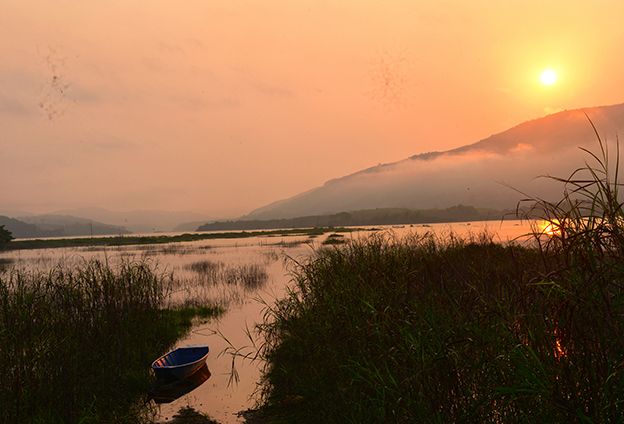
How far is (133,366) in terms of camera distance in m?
12.6

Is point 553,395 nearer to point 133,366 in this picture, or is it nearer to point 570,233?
point 570,233

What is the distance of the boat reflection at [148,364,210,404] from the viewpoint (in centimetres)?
1105

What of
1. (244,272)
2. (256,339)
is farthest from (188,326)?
(244,272)

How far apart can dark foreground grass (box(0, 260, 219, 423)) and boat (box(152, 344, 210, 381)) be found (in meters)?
0.66

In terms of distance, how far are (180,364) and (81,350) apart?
286 cm

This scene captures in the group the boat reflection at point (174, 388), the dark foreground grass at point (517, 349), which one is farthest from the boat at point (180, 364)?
the dark foreground grass at point (517, 349)

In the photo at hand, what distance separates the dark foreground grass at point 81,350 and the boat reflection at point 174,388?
411mm

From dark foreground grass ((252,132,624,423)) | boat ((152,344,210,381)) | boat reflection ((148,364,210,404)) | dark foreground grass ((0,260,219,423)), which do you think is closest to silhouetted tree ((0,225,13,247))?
dark foreground grass ((0,260,219,423))

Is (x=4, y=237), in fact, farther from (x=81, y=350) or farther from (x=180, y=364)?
(x=180, y=364)

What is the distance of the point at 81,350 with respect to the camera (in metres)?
11.4

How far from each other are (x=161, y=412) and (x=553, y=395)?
31.1 ft

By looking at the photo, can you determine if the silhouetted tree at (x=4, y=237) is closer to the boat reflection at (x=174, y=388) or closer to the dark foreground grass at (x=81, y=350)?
the dark foreground grass at (x=81, y=350)

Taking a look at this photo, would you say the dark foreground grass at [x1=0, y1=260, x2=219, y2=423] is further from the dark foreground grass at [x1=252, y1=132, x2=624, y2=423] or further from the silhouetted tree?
the silhouetted tree

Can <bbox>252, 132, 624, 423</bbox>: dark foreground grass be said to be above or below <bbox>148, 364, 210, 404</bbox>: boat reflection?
above
